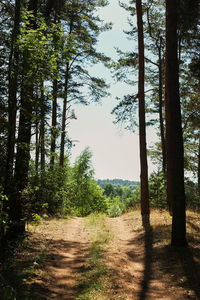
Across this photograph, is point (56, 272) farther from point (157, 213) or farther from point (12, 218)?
point (157, 213)

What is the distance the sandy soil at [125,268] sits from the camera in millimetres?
5277

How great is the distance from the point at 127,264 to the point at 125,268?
404 mm

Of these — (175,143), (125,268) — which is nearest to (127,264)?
(125,268)

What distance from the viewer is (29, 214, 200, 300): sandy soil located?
5277 millimetres

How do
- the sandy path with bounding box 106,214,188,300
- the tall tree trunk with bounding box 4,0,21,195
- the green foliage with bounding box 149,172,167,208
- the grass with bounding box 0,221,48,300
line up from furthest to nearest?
1. the green foliage with bounding box 149,172,167,208
2. the tall tree trunk with bounding box 4,0,21,195
3. the sandy path with bounding box 106,214,188,300
4. the grass with bounding box 0,221,48,300

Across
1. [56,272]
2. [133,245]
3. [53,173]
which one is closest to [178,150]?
[133,245]

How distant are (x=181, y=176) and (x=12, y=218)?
17.7 ft

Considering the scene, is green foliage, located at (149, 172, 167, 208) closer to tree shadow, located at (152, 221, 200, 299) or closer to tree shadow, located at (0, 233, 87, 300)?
tree shadow, located at (152, 221, 200, 299)

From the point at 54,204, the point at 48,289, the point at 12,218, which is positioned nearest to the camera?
the point at 48,289

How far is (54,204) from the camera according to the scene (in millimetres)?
14898

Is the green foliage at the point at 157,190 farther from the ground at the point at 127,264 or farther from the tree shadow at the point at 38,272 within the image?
the tree shadow at the point at 38,272

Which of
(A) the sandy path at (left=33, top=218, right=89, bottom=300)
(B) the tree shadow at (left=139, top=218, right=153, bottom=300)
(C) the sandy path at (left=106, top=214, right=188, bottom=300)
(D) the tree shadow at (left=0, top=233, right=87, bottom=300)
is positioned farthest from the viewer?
(B) the tree shadow at (left=139, top=218, right=153, bottom=300)

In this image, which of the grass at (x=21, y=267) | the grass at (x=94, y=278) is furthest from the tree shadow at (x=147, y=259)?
the grass at (x=21, y=267)

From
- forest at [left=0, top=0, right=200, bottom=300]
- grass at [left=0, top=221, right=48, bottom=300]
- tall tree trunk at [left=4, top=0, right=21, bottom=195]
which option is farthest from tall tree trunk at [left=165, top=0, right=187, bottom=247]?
tall tree trunk at [left=4, top=0, right=21, bottom=195]
